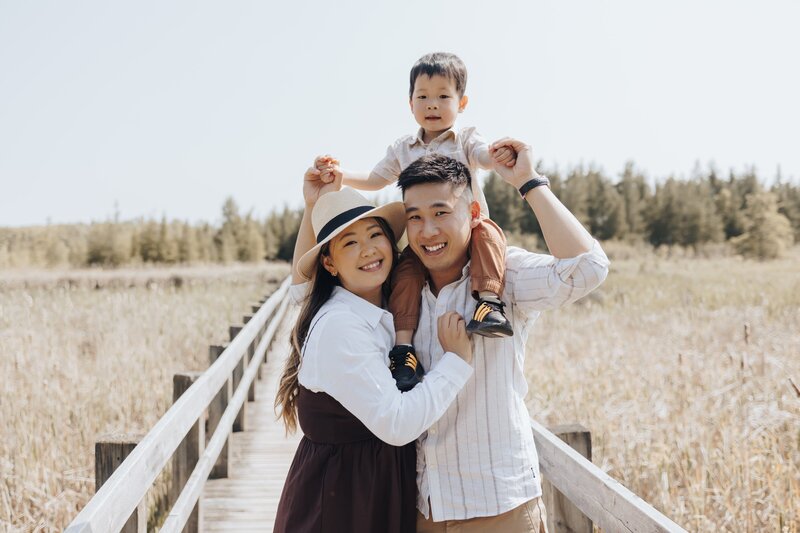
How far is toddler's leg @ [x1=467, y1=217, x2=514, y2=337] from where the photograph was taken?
179 centimetres

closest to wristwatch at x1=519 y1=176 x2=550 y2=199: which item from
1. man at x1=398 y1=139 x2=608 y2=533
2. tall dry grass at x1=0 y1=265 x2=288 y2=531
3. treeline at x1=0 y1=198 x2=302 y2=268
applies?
man at x1=398 y1=139 x2=608 y2=533

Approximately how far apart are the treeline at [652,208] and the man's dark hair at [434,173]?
141ft

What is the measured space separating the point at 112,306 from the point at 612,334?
7450 millimetres

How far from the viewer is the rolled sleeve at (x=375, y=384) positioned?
67.4 inches

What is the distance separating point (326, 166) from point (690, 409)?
361cm

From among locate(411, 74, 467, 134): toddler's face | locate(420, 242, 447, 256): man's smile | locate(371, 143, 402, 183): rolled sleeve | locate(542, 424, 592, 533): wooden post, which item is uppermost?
locate(411, 74, 467, 134): toddler's face

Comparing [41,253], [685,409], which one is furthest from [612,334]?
Result: [41,253]

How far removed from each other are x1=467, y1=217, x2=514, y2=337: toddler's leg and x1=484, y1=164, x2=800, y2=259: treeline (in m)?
42.8

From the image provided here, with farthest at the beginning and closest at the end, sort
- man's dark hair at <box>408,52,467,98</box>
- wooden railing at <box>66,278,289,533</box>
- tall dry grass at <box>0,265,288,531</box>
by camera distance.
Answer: tall dry grass at <box>0,265,288,531</box> → man's dark hair at <box>408,52,467,98</box> → wooden railing at <box>66,278,289,533</box>

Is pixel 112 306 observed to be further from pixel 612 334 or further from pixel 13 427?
pixel 612 334

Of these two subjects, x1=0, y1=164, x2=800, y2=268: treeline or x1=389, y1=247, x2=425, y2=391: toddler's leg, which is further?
x1=0, y1=164, x2=800, y2=268: treeline

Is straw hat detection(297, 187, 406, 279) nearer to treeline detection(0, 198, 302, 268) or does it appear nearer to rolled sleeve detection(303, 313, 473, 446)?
rolled sleeve detection(303, 313, 473, 446)

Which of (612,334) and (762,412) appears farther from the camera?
(612,334)

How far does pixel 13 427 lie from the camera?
4.57m
